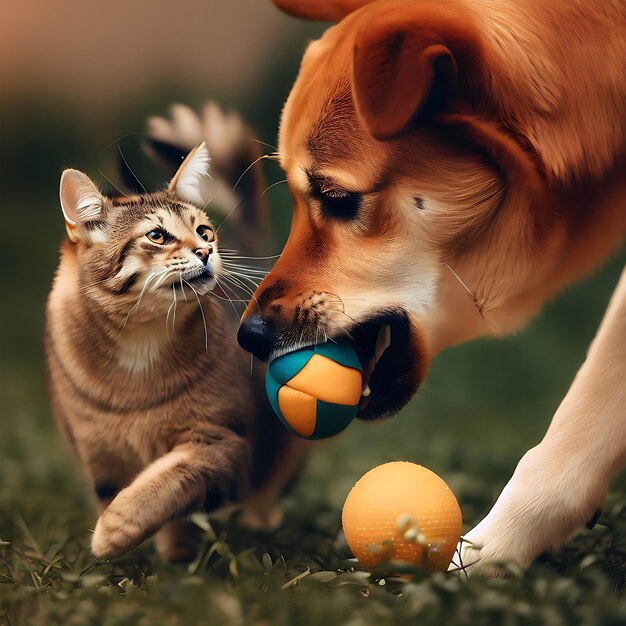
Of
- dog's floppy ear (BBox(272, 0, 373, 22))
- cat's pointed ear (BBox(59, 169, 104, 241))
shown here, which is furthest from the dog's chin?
dog's floppy ear (BBox(272, 0, 373, 22))

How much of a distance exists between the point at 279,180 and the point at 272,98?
95 centimetres

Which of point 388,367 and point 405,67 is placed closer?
point 405,67

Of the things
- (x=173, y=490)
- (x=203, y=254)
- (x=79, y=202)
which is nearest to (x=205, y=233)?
(x=203, y=254)

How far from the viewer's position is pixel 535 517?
186 cm

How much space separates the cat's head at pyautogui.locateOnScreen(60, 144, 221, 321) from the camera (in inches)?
80.2

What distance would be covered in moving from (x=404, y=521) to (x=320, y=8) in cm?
123

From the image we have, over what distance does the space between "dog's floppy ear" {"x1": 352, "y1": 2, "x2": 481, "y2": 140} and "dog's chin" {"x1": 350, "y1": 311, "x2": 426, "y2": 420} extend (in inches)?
16.7

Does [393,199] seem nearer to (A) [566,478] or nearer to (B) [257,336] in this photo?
(B) [257,336]

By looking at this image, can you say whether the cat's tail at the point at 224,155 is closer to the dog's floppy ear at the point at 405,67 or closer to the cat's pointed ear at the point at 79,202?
the cat's pointed ear at the point at 79,202

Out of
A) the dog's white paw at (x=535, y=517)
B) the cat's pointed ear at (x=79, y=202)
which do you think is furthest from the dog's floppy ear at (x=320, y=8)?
the dog's white paw at (x=535, y=517)

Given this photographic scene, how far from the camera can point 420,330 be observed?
2.05 m

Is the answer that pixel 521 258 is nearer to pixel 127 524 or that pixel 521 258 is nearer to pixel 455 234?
pixel 455 234

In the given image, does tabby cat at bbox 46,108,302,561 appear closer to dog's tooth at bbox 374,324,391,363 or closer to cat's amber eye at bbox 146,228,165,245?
cat's amber eye at bbox 146,228,165,245

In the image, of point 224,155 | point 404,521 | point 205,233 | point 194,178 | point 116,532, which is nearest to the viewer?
point 404,521
